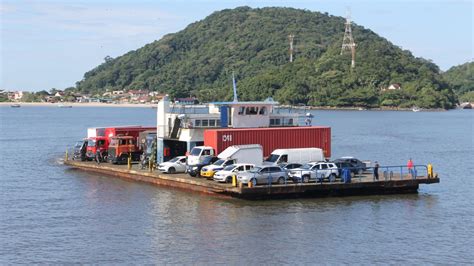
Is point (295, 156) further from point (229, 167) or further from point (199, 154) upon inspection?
point (199, 154)

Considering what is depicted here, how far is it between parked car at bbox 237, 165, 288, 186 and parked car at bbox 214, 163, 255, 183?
79 cm

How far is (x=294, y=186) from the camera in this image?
44.0 m

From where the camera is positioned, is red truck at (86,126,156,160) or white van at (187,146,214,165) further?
red truck at (86,126,156,160)

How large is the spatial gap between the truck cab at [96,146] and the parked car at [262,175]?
20.1 metres

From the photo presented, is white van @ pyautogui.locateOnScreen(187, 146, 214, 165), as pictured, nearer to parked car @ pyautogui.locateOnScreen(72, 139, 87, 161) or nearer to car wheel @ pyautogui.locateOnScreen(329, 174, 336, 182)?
car wheel @ pyautogui.locateOnScreen(329, 174, 336, 182)

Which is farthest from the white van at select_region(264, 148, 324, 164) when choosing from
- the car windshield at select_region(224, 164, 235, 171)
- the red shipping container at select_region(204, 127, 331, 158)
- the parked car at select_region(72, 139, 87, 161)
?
the parked car at select_region(72, 139, 87, 161)

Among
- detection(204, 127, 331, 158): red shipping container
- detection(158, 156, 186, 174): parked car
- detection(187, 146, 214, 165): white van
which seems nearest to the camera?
detection(187, 146, 214, 165): white van

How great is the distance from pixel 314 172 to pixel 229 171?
4.99 metres

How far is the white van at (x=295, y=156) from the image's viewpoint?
48.7 metres

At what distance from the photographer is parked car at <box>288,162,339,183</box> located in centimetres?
4525

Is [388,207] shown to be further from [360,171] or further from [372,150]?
[372,150]

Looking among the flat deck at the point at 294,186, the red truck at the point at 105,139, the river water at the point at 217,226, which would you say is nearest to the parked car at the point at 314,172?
the flat deck at the point at 294,186

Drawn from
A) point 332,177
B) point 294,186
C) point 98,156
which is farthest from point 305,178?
point 98,156

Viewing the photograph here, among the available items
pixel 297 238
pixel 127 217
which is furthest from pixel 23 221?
pixel 297 238
